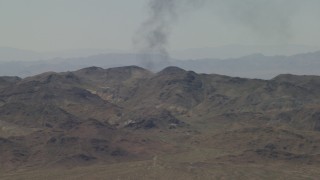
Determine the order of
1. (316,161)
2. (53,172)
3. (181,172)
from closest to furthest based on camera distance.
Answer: (181,172)
(53,172)
(316,161)

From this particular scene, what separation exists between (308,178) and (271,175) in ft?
34.9

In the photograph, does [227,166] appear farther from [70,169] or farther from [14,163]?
[14,163]

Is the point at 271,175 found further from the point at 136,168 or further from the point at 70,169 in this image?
the point at 70,169

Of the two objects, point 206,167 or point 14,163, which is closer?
point 206,167

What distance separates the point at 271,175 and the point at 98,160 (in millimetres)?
64218

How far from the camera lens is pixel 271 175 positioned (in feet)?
541

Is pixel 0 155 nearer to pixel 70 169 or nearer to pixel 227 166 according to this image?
pixel 70 169

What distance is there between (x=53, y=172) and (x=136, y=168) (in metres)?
26.1

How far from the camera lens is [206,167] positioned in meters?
169

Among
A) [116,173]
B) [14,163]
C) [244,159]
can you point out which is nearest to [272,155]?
[244,159]

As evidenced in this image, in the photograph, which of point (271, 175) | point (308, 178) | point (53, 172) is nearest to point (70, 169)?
point (53, 172)

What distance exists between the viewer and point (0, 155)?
19875 centimetres

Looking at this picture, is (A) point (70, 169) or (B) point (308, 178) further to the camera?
(A) point (70, 169)

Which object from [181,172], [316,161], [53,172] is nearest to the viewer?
[181,172]
